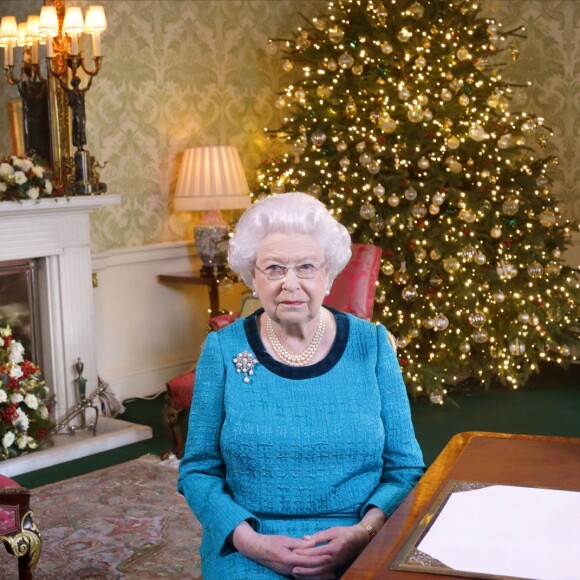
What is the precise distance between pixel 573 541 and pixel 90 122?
15.6ft

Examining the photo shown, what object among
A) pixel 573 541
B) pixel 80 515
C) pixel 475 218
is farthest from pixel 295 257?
pixel 475 218

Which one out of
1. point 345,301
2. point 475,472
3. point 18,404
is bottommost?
point 18,404

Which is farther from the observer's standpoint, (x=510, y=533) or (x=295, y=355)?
(x=295, y=355)

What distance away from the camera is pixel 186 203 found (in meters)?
6.04

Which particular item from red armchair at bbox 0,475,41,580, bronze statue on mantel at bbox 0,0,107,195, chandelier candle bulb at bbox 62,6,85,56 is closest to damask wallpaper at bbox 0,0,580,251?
bronze statue on mantel at bbox 0,0,107,195

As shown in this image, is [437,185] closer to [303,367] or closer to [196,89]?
[196,89]

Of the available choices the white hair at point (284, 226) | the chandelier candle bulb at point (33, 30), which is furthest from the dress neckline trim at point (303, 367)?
the chandelier candle bulb at point (33, 30)

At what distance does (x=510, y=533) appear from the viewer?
5.34ft

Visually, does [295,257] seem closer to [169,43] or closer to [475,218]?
[475,218]

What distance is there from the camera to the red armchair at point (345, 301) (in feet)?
15.4

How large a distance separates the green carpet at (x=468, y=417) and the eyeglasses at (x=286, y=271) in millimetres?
2829

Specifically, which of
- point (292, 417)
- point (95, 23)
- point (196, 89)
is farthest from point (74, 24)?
Answer: point (292, 417)

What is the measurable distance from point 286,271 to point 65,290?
3.52 metres

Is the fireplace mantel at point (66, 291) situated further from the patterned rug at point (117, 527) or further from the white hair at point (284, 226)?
the white hair at point (284, 226)
